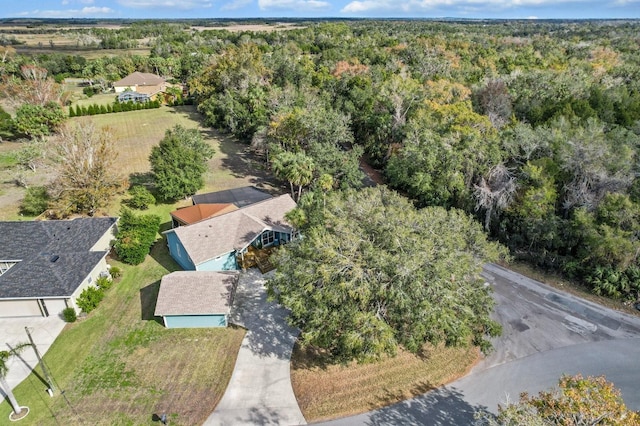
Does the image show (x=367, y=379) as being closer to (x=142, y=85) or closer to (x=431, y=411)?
(x=431, y=411)

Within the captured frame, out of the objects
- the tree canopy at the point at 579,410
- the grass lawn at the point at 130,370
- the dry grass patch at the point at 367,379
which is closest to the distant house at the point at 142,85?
the grass lawn at the point at 130,370

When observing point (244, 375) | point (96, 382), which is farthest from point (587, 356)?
point (96, 382)

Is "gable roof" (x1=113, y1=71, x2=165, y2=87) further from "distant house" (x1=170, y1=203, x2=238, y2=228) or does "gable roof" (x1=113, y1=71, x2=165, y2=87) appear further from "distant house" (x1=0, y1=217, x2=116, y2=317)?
"distant house" (x1=0, y1=217, x2=116, y2=317)

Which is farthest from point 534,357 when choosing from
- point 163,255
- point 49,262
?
point 49,262

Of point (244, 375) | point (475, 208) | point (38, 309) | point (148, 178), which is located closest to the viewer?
point (244, 375)

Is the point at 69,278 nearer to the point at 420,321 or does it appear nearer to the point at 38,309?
the point at 38,309

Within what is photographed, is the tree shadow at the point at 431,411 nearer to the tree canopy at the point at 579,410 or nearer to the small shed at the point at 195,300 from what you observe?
the tree canopy at the point at 579,410
